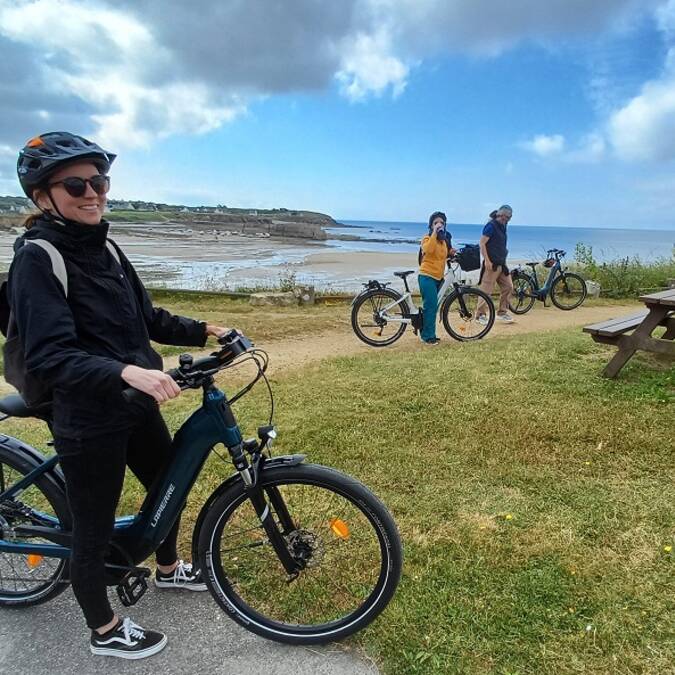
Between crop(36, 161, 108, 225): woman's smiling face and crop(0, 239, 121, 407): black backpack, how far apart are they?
144 millimetres

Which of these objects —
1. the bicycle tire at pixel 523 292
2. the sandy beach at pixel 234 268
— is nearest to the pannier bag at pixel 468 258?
the bicycle tire at pixel 523 292

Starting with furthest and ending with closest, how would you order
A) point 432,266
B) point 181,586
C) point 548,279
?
point 548,279, point 432,266, point 181,586

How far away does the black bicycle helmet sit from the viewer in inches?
68.6

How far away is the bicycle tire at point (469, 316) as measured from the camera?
25.1 feet

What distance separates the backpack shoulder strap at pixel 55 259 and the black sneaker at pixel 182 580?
145 cm

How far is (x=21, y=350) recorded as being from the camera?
5.73ft

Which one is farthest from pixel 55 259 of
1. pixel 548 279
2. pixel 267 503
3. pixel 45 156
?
pixel 548 279

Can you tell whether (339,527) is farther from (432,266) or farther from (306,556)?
(432,266)

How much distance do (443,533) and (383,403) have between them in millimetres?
1876

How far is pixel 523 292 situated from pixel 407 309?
162 inches

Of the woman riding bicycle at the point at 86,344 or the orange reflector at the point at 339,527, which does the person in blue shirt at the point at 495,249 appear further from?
the woman riding bicycle at the point at 86,344

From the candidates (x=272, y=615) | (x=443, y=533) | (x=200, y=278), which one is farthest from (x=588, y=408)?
(x=200, y=278)

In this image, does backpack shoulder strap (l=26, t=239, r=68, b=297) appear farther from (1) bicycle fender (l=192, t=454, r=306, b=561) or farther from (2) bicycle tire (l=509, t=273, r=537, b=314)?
(2) bicycle tire (l=509, t=273, r=537, b=314)

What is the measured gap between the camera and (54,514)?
92.1 inches
